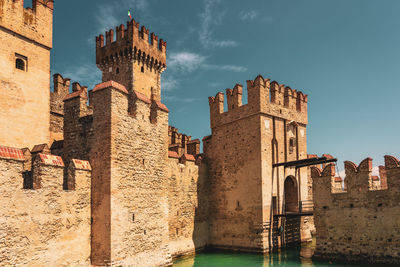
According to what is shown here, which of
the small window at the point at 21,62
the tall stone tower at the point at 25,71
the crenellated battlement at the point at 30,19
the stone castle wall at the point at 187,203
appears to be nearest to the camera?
the tall stone tower at the point at 25,71

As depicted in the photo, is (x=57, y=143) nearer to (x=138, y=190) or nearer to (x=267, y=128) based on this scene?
(x=138, y=190)

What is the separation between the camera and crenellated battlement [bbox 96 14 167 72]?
2364 centimetres

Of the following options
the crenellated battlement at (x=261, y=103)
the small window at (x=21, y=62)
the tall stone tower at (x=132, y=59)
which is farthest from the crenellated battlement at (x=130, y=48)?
the small window at (x=21, y=62)

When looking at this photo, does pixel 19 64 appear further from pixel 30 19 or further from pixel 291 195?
pixel 291 195

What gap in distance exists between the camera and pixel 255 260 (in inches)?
675

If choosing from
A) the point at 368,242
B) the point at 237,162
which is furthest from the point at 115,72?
the point at 368,242

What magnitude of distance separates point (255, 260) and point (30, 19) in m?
14.4

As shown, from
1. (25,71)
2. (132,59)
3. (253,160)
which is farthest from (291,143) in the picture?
(25,71)

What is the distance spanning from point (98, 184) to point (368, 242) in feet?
36.3

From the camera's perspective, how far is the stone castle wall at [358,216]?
14641 mm

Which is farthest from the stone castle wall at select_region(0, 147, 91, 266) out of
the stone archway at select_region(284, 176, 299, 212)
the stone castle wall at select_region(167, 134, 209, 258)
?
the stone archway at select_region(284, 176, 299, 212)

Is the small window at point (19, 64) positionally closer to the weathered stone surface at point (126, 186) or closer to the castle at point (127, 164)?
the castle at point (127, 164)

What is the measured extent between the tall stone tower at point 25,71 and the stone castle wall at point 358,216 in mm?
12458

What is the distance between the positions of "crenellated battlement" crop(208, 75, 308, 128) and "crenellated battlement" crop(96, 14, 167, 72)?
5399 millimetres
